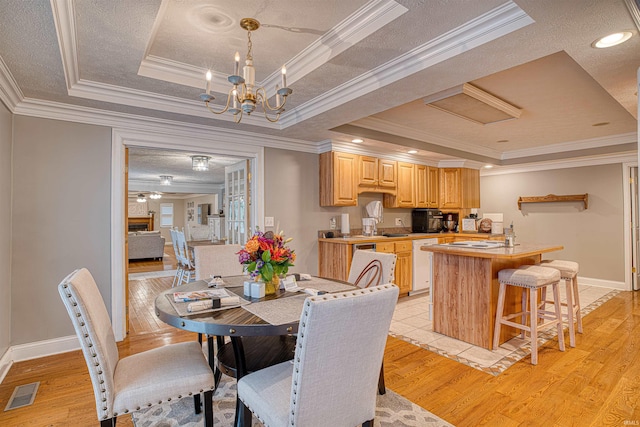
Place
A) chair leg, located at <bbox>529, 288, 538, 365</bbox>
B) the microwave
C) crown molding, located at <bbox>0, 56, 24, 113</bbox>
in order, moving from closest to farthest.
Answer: crown molding, located at <bbox>0, 56, 24, 113</bbox> → chair leg, located at <bbox>529, 288, 538, 365</bbox> → the microwave

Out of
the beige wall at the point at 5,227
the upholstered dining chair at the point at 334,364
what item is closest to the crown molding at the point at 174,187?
the beige wall at the point at 5,227

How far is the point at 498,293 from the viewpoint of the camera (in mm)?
3098

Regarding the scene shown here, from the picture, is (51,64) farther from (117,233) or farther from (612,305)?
(612,305)

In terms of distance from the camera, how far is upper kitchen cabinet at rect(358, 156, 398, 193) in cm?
479

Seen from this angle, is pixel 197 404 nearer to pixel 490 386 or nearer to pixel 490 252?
pixel 490 386

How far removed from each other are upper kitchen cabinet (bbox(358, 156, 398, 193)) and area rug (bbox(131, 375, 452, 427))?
308cm

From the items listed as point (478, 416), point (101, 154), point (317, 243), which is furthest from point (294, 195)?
point (478, 416)

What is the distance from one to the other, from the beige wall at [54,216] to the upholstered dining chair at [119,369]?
1.74 meters

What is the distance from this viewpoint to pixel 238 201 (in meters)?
4.49

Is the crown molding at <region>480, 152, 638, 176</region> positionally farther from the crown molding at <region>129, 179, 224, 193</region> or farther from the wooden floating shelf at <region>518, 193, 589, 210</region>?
the crown molding at <region>129, 179, 224, 193</region>

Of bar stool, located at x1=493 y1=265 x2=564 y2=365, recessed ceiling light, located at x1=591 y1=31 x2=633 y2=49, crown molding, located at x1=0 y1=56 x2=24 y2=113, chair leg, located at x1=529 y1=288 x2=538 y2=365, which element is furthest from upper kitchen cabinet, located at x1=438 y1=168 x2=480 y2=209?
crown molding, located at x1=0 y1=56 x2=24 y2=113

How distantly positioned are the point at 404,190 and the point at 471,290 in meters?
2.52

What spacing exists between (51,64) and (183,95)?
3.20ft

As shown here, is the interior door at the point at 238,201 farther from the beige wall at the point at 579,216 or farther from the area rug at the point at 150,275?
the beige wall at the point at 579,216
